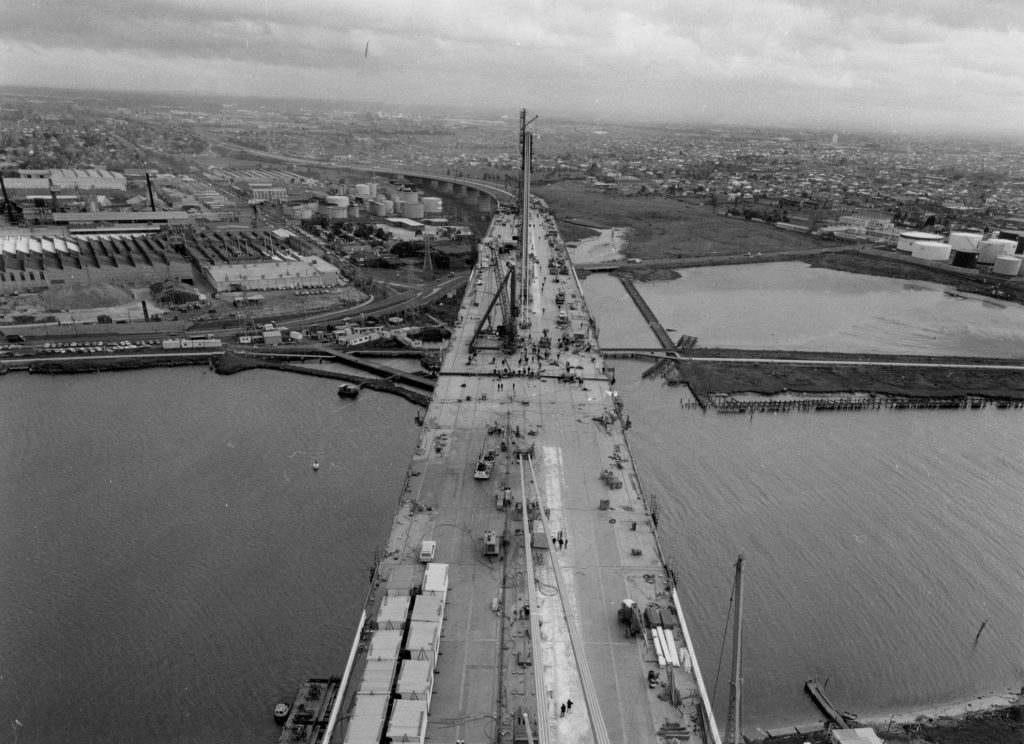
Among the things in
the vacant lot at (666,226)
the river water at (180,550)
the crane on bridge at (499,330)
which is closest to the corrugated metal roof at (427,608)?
the river water at (180,550)

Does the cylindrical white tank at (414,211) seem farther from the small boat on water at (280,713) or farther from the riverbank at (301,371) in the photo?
the small boat on water at (280,713)

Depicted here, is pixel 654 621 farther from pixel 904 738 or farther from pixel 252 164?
pixel 252 164

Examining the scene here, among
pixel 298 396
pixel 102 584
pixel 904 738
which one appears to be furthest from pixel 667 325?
pixel 102 584

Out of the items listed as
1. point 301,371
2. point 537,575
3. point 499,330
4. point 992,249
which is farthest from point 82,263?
point 992,249

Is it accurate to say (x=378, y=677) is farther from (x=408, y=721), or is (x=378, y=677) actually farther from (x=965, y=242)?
(x=965, y=242)

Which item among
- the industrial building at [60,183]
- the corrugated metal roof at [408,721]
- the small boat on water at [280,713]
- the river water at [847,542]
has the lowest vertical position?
the small boat on water at [280,713]

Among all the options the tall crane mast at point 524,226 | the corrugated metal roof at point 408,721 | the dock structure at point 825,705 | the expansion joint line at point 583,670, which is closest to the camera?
the corrugated metal roof at point 408,721

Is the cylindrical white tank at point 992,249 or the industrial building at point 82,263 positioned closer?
the industrial building at point 82,263

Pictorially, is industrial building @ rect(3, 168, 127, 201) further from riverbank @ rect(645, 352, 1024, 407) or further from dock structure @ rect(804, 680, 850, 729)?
dock structure @ rect(804, 680, 850, 729)
